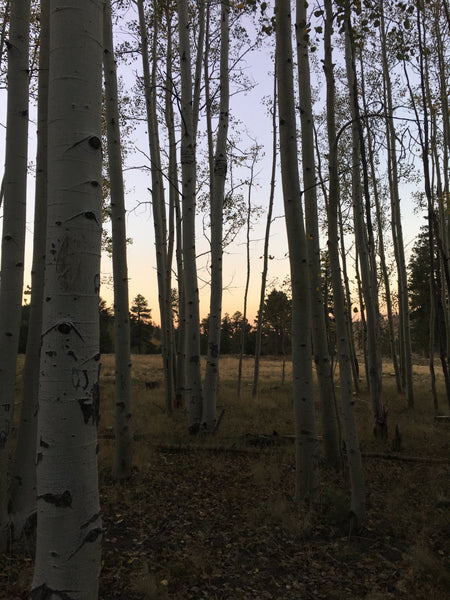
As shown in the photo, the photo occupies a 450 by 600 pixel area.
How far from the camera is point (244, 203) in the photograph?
15547 millimetres

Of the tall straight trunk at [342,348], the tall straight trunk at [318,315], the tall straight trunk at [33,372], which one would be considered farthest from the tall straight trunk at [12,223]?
the tall straight trunk at [318,315]

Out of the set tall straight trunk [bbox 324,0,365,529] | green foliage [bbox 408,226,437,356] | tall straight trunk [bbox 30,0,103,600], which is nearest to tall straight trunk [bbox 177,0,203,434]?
tall straight trunk [bbox 324,0,365,529]

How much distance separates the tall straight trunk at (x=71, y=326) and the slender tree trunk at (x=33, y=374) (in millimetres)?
1878

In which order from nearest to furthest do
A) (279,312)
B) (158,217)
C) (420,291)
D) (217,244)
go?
(217,244) → (158,217) → (279,312) → (420,291)

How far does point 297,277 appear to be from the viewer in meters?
4.47

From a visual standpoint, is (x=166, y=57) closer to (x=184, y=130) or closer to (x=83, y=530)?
(x=184, y=130)

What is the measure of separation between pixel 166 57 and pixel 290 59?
778 centimetres

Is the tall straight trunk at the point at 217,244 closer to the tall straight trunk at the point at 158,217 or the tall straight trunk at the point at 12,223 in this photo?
the tall straight trunk at the point at 158,217

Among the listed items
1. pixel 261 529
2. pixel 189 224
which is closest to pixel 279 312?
pixel 189 224

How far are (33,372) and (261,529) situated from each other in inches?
105

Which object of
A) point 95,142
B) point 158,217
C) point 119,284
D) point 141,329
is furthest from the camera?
point 141,329

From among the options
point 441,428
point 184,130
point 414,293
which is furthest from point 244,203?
point 414,293

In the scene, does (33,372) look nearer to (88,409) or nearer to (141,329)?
(88,409)

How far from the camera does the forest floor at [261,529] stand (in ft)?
10.1
